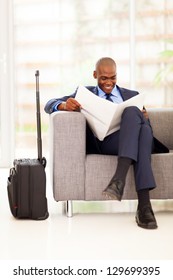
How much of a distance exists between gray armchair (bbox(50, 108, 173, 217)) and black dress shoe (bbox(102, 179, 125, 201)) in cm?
28

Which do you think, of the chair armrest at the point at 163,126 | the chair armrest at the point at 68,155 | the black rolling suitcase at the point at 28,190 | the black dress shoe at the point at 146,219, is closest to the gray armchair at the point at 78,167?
the chair armrest at the point at 68,155

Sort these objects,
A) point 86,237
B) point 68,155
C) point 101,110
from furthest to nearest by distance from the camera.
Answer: point 68,155 < point 101,110 < point 86,237

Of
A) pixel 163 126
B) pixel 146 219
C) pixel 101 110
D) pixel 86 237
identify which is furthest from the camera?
pixel 163 126

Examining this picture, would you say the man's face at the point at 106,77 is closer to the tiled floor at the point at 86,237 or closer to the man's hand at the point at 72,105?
the man's hand at the point at 72,105

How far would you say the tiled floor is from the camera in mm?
2410

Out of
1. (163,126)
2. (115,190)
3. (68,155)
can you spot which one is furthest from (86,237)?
(163,126)

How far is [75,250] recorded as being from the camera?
8.09 ft

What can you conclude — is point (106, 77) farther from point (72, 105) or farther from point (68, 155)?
point (68, 155)

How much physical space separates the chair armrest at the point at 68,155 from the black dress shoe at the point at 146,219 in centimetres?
38

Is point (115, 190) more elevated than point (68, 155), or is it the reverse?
point (68, 155)

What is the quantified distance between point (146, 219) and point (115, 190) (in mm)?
244

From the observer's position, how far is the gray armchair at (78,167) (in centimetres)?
309

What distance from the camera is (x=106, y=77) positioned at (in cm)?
323

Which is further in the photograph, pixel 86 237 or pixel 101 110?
pixel 101 110
